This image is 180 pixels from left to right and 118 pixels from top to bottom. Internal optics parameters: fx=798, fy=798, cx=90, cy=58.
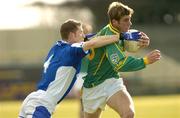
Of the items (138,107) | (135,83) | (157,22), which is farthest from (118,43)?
(157,22)

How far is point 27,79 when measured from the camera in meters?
41.2

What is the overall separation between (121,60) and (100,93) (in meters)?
0.94

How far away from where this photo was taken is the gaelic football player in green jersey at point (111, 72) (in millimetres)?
10055

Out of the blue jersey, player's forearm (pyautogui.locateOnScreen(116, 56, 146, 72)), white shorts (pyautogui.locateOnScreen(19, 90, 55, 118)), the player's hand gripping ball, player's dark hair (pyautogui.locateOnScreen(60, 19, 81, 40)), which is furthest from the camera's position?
the player's hand gripping ball

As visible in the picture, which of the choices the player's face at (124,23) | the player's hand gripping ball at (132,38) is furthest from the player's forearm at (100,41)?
the player's face at (124,23)

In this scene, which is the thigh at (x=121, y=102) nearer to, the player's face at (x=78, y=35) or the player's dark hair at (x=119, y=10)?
the player's dark hair at (x=119, y=10)

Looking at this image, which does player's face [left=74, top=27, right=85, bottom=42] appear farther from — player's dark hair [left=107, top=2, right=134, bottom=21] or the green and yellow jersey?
player's dark hair [left=107, top=2, right=134, bottom=21]

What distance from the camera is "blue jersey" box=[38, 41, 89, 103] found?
925 cm

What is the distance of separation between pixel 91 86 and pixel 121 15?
119 centimetres

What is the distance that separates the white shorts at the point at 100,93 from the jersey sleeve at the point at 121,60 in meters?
0.55

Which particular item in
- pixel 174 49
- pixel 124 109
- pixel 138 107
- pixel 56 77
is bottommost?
pixel 174 49

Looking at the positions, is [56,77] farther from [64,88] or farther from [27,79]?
[27,79]

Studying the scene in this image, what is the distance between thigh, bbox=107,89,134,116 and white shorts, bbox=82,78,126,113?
0.07 metres

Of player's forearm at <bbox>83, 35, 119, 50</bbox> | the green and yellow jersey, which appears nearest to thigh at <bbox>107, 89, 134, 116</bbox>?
the green and yellow jersey
